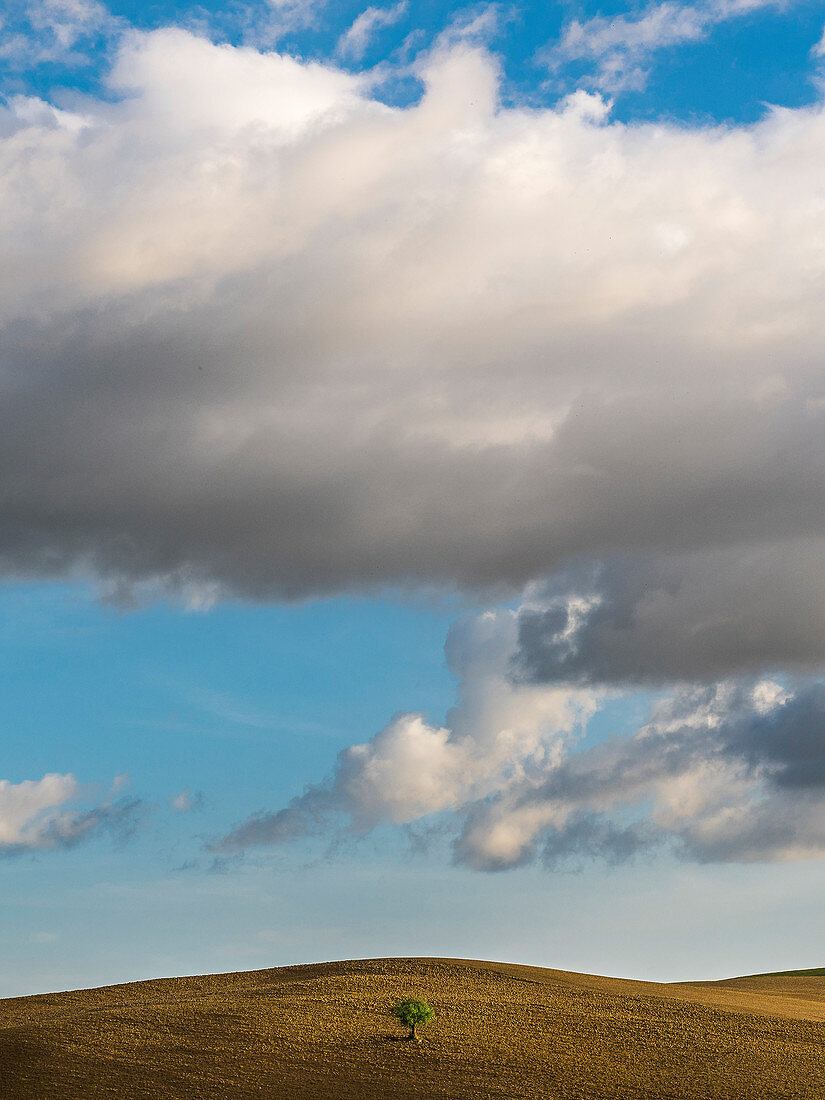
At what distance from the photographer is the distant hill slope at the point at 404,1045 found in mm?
53656

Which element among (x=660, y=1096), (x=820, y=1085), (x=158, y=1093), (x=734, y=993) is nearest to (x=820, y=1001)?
(x=734, y=993)

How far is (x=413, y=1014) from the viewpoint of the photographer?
60.4 meters

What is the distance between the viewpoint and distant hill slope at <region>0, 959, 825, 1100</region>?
53656 millimetres

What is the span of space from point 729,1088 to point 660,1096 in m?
3.84

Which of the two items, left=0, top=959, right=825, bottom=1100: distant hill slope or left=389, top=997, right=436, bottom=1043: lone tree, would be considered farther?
left=389, top=997, right=436, bottom=1043: lone tree

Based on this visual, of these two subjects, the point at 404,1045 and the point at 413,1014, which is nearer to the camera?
the point at 404,1045

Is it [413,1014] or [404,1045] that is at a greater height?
[413,1014]

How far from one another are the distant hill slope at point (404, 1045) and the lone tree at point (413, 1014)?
2.59 feet

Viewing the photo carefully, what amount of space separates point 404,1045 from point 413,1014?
1.74 meters

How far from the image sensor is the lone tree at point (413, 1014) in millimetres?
60344

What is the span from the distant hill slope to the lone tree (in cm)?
79

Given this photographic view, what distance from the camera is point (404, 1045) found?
5903 cm

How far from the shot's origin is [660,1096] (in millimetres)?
53469

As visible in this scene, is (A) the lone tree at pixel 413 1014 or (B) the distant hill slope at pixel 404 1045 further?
(A) the lone tree at pixel 413 1014
